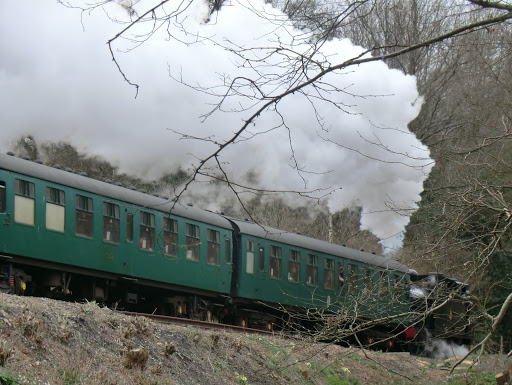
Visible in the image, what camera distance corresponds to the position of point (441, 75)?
105 feet

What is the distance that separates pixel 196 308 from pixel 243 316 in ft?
5.76

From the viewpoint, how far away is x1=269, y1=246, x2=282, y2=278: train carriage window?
1908 cm

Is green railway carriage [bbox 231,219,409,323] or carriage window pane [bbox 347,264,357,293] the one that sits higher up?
green railway carriage [bbox 231,219,409,323]

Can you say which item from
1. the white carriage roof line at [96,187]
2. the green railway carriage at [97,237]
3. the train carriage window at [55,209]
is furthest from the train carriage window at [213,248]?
the train carriage window at [55,209]

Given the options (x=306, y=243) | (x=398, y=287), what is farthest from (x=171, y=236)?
(x=398, y=287)

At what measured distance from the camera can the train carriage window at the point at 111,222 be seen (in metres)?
14.9

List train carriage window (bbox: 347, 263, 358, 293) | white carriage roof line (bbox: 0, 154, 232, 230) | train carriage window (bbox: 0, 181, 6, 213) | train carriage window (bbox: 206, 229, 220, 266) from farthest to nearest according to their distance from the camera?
train carriage window (bbox: 206, 229, 220, 266), white carriage roof line (bbox: 0, 154, 232, 230), train carriage window (bbox: 0, 181, 6, 213), train carriage window (bbox: 347, 263, 358, 293)

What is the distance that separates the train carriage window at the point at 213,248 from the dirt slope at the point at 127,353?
3468mm

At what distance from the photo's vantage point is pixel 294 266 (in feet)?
64.3

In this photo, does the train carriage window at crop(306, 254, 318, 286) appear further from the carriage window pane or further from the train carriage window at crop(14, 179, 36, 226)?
the train carriage window at crop(14, 179, 36, 226)

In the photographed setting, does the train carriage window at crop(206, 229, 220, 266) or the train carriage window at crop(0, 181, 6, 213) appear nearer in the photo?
the train carriage window at crop(0, 181, 6, 213)

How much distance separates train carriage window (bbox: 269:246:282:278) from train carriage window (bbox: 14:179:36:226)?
23.1ft

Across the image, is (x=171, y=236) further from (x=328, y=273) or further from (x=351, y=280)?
(x=328, y=273)

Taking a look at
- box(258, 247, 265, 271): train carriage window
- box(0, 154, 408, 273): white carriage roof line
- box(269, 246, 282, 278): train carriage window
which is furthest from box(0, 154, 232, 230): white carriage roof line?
box(269, 246, 282, 278): train carriage window
